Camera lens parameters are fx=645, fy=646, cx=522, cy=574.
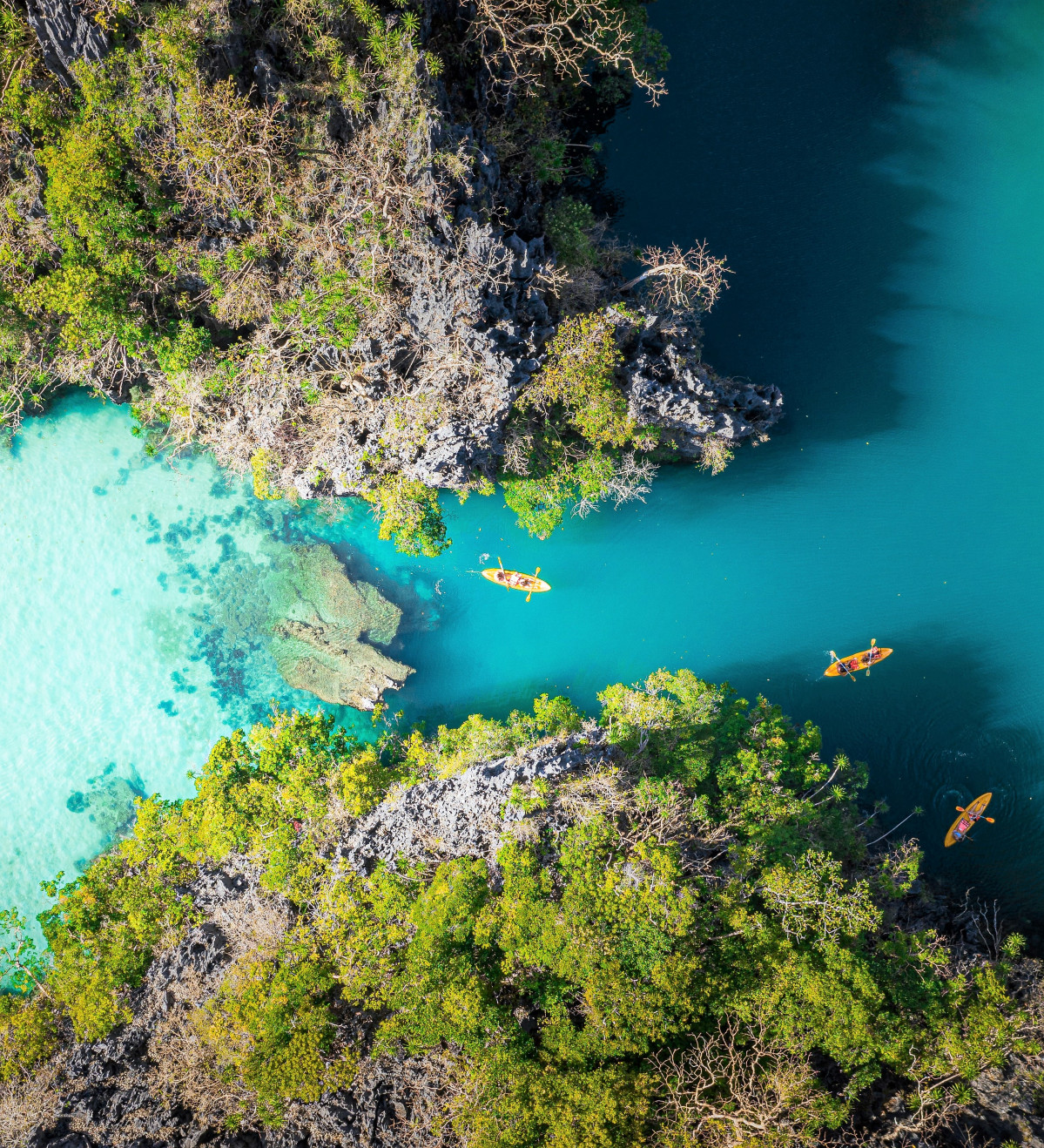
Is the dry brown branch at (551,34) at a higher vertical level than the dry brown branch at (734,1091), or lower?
higher

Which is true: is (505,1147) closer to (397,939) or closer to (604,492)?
(397,939)

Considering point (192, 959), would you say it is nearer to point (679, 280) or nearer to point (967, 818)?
point (679, 280)

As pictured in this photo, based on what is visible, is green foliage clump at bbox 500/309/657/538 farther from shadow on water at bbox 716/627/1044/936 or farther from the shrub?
the shrub

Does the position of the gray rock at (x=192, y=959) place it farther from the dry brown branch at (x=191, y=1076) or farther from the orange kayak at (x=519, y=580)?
the orange kayak at (x=519, y=580)

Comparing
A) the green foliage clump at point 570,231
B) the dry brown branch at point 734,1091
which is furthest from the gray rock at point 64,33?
the dry brown branch at point 734,1091

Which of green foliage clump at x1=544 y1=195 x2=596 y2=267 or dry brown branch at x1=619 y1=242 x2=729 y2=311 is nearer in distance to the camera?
dry brown branch at x1=619 y1=242 x2=729 y2=311

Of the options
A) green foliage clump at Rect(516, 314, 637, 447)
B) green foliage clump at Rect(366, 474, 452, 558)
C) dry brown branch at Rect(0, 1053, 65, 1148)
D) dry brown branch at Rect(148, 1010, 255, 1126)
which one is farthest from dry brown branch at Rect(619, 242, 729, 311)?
dry brown branch at Rect(0, 1053, 65, 1148)
